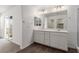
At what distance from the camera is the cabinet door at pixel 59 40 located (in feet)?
4.21

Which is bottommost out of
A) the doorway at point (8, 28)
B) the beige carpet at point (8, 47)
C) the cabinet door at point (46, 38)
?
the beige carpet at point (8, 47)

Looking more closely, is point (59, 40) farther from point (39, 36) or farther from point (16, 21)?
point (16, 21)

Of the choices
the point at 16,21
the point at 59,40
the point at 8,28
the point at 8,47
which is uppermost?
the point at 16,21

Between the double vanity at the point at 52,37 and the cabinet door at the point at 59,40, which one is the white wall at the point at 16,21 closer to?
the double vanity at the point at 52,37

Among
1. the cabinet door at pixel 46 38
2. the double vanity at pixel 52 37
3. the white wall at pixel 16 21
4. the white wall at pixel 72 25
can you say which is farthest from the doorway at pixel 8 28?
the white wall at pixel 72 25

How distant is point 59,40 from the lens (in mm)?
1312

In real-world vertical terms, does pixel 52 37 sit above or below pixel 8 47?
above

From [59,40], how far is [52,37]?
133 millimetres

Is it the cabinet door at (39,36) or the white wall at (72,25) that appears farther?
the cabinet door at (39,36)

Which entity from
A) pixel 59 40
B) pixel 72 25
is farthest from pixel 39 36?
pixel 72 25

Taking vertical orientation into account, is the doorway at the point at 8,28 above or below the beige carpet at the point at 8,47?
above

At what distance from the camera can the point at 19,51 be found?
1338 millimetres
